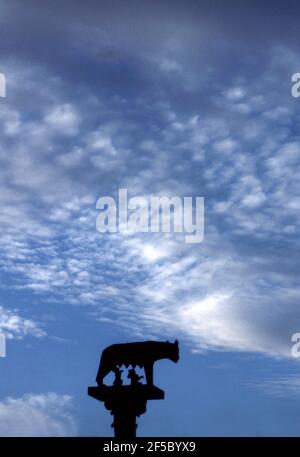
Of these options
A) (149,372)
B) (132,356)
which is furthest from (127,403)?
(132,356)

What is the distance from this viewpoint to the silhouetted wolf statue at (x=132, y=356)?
14.4m

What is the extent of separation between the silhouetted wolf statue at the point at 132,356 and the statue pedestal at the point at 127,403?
4.18ft

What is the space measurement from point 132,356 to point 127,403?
193cm

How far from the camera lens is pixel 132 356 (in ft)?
47.5

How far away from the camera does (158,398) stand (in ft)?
42.1

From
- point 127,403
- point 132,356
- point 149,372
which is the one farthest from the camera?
point 132,356

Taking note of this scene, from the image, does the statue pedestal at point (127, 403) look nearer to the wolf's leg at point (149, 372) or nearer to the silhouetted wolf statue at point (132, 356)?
the wolf's leg at point (149, 372)

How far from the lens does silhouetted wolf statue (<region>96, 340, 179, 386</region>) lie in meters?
14.4

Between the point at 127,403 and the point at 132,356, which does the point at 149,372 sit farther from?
the point at 127,403

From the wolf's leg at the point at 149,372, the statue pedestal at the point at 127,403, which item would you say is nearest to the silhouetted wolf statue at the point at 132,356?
the wolf's leg at the point at 149,372
